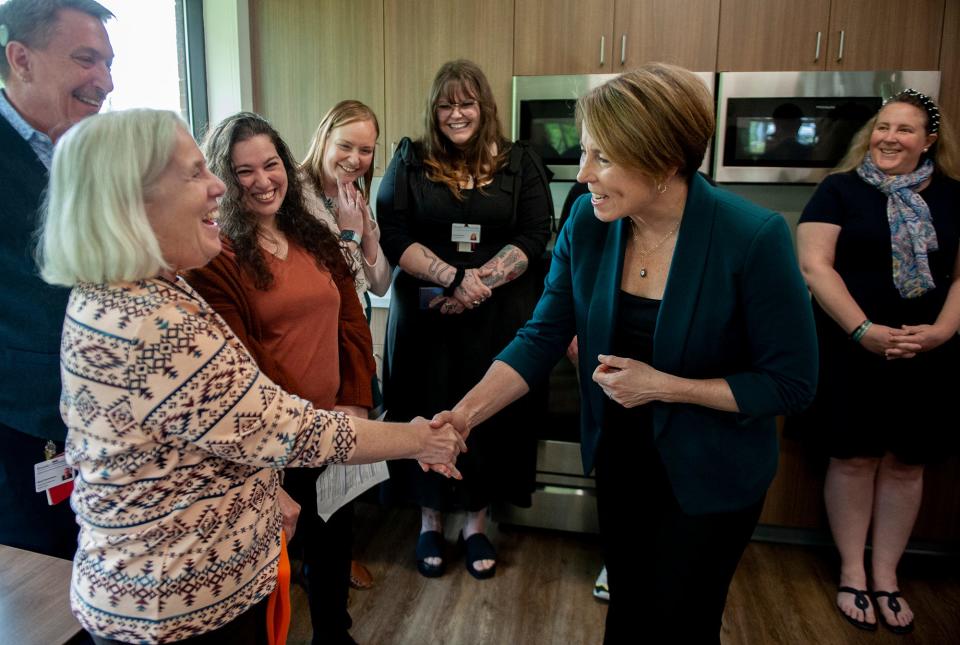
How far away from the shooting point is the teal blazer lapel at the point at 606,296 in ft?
4.58

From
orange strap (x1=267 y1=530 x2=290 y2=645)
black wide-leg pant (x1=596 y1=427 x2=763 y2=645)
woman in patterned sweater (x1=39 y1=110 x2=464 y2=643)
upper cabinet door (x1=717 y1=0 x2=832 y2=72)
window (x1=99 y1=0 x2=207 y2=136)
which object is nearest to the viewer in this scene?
woman in patterned sweater (x1=39 y1=110 x2=464 y2=643)

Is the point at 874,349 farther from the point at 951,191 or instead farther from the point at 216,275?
the point at 216,275

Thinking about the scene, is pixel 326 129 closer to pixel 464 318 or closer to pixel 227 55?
pixel 464 318

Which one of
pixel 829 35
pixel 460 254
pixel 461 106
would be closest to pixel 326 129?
pixel 461 106

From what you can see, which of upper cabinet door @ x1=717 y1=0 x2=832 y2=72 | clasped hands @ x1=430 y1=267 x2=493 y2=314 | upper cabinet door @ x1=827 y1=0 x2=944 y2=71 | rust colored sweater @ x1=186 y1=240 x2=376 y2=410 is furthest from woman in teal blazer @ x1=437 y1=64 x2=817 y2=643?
upper cabinet door @ x1=827 y1=0 x2=944 y2=71

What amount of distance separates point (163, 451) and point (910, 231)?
7.11ft

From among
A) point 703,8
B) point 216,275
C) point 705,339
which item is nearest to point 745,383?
point 705,339

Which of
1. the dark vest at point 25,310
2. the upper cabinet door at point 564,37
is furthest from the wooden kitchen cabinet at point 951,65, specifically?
the dark vest at point 25,310

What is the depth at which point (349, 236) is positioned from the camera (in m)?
2.04

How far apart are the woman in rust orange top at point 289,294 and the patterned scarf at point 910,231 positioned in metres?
1.65

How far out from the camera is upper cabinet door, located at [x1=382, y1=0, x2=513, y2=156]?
2.94m

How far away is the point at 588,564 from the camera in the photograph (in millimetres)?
2590

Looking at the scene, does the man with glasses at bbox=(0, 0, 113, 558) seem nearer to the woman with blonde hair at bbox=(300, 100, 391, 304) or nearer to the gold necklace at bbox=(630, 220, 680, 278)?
the woman with blonde hair at bbox=(300, 100, 391, 304)

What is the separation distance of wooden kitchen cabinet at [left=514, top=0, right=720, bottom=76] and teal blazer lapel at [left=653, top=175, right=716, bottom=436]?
174cm
